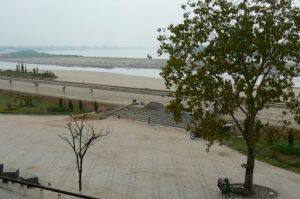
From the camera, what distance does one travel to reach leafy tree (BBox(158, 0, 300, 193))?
19344 mm

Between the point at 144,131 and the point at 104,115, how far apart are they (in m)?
8.60

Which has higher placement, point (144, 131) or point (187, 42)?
point (187, 42)

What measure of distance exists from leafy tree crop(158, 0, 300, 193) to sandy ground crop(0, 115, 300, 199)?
300cm

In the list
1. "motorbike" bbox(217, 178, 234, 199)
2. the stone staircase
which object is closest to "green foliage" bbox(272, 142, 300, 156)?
"motorbike" bbox(217, 178, 234, 199)

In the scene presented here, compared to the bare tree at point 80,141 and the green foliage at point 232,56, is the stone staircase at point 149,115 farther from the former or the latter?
the green foliage at point 232,56

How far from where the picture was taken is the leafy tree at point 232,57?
19.3 meters

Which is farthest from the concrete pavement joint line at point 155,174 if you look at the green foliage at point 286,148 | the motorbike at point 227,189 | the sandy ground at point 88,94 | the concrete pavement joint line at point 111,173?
the sandy ground at point 88,94

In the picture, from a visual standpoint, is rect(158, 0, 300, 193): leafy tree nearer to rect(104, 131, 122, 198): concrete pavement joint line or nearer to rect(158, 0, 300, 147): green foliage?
rect(158, 0, 300, 147): green foliage

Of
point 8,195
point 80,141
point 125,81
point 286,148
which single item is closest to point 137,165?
point 80,141

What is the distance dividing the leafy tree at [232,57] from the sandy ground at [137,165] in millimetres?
3003

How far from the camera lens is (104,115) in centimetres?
4431

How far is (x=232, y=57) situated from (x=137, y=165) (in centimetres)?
883

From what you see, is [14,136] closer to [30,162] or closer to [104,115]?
[30,162]

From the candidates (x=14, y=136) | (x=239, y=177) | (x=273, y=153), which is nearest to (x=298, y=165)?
(x=273, y=153)
